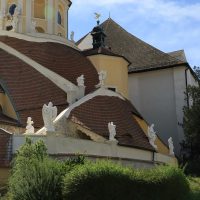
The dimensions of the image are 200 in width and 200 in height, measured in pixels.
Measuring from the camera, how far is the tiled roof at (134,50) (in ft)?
112

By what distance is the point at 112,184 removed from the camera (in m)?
11.9

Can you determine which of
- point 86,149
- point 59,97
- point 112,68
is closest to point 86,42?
point 112,68

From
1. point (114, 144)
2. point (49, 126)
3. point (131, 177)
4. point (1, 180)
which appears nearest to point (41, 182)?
point (131, 177)

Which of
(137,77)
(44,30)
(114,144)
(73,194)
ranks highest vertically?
(44,30)

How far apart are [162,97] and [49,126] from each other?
17.4 metres

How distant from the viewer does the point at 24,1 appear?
2886 centimetres

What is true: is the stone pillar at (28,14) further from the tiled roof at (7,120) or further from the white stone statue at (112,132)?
the white stone statue at (112,132)

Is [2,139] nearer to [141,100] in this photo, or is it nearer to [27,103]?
[27,103]

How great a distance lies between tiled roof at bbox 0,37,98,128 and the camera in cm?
2205

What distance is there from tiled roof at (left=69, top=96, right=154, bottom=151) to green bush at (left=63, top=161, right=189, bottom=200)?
751cm

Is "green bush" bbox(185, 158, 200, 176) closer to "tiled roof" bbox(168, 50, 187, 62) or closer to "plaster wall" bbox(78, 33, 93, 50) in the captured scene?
"tiled roof" bbox(168, 50, 187, 62)

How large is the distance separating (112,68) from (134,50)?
8.00m

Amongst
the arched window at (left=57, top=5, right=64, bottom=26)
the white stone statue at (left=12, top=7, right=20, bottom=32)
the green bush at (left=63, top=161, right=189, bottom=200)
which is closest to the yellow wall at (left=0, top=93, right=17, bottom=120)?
the white stone statue at (left=12, top=7, right=20, bottom=32)

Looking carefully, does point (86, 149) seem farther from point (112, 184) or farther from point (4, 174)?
point (112, 184)
